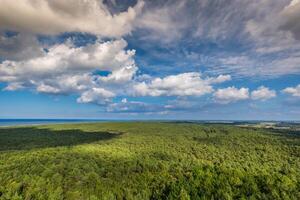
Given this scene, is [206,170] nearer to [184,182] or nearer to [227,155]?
[184,182]

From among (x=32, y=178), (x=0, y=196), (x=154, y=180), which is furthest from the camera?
(x=154, y=180)

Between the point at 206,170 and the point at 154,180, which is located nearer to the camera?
the point at 154,180

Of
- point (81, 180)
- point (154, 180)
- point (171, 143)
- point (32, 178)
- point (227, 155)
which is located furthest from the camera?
point (171, 143)

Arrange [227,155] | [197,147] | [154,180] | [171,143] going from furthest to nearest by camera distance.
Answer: [171,143]
[197,147]
[227,155]
[154,180]

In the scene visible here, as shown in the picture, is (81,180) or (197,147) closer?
(81,180)

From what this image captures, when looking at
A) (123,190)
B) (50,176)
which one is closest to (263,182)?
(123,190)

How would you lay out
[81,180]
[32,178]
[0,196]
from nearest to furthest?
[0,196] → [32,178] → [81,180]

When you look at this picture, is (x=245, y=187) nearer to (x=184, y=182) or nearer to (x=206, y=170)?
(x=206, y=170)

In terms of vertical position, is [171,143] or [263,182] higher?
[171,143]

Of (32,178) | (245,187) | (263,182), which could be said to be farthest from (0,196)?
(263,182)
